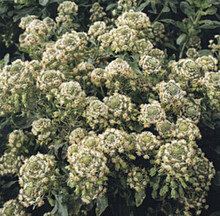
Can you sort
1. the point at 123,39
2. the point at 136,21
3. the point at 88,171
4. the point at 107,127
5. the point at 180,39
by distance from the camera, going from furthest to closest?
the point at 180,39
the point at 136,21
the point at 123,39
the point at 107,127
the point at 88,171

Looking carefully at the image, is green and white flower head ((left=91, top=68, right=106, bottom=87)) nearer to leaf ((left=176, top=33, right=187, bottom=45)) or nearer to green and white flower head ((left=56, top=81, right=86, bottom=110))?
green and white flower head ((left=56, top=81, right=86, bottom=110))

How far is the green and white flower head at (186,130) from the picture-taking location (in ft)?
5.65

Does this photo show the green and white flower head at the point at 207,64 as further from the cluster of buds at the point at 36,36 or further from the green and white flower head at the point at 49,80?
the cluster of buds at the point at 36,36

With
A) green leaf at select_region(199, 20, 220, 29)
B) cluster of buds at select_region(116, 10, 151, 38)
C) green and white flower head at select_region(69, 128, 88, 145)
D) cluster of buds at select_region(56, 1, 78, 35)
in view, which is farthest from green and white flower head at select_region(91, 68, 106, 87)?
green leaf at select_region(199, 20, 220, 29)

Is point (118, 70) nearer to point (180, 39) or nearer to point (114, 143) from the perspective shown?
point (114, 143)

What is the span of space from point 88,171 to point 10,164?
685 millimetres

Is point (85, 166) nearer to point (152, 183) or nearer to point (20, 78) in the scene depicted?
point (152, 183)

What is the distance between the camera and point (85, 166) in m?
1.53

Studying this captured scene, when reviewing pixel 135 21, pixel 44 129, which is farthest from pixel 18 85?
pixel 135 21

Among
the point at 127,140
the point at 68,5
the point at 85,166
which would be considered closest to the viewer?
the point at 85,166

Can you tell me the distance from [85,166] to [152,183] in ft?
1.40

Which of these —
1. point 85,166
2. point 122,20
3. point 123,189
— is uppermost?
point 122,20

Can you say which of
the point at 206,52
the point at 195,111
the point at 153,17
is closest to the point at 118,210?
the point at 195,111

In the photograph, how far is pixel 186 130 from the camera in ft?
5.72
